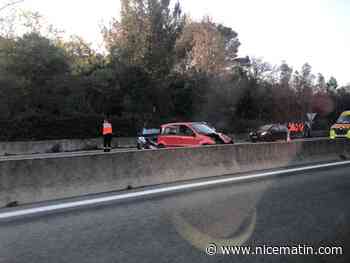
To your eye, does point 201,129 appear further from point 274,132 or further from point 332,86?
point 332,86

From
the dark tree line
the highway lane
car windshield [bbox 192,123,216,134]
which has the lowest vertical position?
the highway lane

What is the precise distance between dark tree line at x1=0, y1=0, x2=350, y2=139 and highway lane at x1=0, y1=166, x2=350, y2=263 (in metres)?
21.7

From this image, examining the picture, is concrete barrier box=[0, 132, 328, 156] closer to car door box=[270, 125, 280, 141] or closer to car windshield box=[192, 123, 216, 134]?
car door box=[270, 125, 280, 141]

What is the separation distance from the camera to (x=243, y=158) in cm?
1160

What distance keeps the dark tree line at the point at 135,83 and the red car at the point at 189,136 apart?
12.5 m

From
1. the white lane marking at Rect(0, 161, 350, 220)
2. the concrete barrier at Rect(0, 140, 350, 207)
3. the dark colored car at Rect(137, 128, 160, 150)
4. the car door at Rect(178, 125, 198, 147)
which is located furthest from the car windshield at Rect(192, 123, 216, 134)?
the white lane marking at Rect(0, 161, 350, 220)

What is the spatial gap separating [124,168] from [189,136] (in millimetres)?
8403

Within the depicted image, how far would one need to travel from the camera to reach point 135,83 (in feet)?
112

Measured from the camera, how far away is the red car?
16.3m

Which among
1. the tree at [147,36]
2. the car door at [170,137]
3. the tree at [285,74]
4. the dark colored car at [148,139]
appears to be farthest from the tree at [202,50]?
the car door at [170,137]

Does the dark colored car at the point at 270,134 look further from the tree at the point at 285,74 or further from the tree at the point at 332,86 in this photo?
the tree at the point at 332,86

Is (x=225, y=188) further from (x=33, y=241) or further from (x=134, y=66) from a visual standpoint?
(x=134, y=66)

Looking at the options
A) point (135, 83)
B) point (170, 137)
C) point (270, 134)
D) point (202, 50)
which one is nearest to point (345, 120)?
point (270, 134)

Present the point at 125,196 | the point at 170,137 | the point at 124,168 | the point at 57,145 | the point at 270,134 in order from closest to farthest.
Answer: the point at 125,196 < the point at 124,168 < the point at 170,137 < the point at 57,145 < the point at 270,134
